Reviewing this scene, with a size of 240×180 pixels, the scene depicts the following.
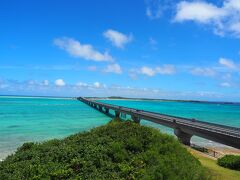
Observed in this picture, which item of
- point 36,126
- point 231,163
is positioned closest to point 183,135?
point 231,163

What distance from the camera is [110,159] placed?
373 inches

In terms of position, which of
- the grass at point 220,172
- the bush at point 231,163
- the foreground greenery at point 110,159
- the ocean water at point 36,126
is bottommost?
the ocean water at point 36,126

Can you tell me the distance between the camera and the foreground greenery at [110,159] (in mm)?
8742

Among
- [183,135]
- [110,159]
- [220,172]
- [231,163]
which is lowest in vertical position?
[183,135]

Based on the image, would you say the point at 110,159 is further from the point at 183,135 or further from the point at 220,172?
the point at 183,135

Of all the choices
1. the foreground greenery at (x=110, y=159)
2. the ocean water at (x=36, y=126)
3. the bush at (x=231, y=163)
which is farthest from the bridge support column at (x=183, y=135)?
the foreground greenery at (x=110, y=159)

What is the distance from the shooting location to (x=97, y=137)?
1095 centimetres

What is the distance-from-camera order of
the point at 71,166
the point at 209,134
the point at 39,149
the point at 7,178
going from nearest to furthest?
the point at 7,178
the point at 71,166
the point at 39,149
the point at 209,134

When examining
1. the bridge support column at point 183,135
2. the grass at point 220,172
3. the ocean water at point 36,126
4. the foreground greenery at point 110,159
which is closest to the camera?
the foreground greenery at point 110,159

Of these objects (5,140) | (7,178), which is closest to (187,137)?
(5,140)

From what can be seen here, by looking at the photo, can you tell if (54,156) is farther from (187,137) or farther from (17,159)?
(187,137)

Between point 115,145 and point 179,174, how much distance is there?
2.06 metres

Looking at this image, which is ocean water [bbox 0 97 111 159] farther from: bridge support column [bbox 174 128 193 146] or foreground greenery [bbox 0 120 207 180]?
foreground greenery [bbox 0 120 207 180]

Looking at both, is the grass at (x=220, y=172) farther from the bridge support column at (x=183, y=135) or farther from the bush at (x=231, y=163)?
the bridge support column at (x=183, y=135)
